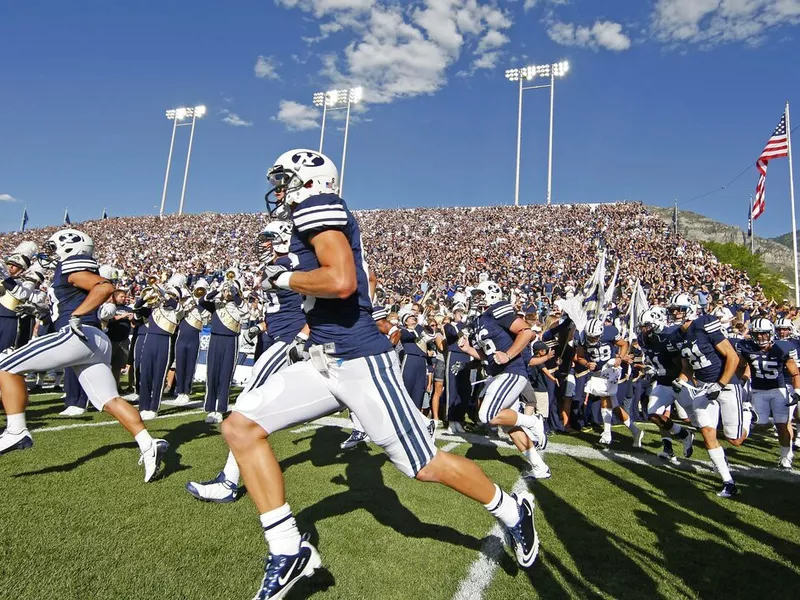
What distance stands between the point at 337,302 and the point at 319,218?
479mm

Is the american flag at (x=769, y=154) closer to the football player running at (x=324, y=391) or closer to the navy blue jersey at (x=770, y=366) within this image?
the navy blue jersey at (x=770, y=366)

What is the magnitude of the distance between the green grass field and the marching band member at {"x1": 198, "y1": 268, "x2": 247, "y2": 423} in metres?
1.58

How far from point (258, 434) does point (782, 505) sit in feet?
16.3

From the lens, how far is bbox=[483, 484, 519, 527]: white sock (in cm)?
278

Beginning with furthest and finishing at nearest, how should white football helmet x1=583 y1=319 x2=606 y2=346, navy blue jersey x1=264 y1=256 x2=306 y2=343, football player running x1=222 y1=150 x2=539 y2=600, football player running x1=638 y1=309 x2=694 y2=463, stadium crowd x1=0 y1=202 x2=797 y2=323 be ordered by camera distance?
stadium crowd x1=0 y1=202 x2=797 y2=323, white football helmet x1=583 y1=319 x2=606 y2=346, football player running x1=638 y1=309 x2=694 y2=463, navy blue jersey x1=264 y1=256 x2=306 y2=343, football player running x1=222 y1=150 x2=539 y2=600

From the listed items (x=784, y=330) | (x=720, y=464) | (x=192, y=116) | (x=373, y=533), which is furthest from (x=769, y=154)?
(x=192, y=116)

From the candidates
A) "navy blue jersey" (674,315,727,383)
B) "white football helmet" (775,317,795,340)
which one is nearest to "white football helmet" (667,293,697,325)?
"navy blue jersey" (674,315,727,383)

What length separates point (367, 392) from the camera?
2588 mm

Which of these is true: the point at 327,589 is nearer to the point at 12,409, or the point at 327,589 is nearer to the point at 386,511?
→ the point at 386,511

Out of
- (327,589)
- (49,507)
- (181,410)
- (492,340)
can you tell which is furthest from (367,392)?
(181,410)

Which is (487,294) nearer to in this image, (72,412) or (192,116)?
(72,412)

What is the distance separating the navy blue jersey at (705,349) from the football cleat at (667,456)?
1.37 m

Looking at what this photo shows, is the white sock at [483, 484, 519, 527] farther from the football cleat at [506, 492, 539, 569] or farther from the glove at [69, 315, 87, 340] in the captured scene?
the glove at [69, 315, 87, 340]

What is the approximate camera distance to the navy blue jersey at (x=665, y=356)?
5949 mm
